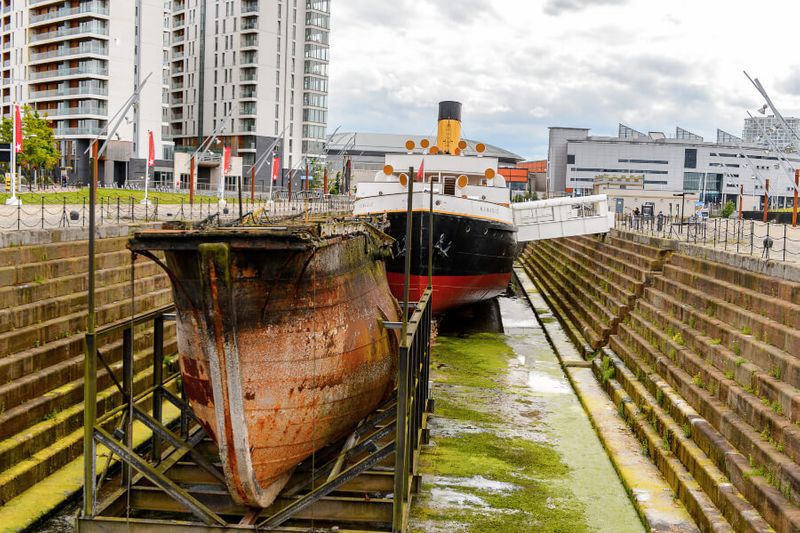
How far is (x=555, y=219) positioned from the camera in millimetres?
30297

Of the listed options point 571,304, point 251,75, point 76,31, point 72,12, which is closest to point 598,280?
point 571,304

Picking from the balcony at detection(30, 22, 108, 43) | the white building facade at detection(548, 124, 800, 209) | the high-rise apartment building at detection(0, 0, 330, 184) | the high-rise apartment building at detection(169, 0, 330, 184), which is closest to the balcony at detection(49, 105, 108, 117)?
the high-rise apartment building at detection(0, 0, 330, 184)

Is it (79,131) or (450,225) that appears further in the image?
(79,131)

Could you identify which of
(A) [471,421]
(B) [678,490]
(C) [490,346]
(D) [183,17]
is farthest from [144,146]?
(B) [678,490]

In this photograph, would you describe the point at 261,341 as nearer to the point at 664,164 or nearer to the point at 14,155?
the point at 14,155

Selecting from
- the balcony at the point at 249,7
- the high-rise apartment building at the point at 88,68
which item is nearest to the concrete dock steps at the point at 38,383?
the high-rise apartment building at the point at 88,68

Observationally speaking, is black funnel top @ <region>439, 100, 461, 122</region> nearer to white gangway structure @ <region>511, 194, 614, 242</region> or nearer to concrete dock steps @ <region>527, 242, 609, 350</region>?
white gangway structure @ <region>511, 194, 614, 242</region>

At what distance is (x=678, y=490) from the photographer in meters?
A: 11.2

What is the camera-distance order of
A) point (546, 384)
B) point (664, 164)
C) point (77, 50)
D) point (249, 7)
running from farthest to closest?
point (664, 164) → point (249, 7) → point (77, 50) → point (546, 384)

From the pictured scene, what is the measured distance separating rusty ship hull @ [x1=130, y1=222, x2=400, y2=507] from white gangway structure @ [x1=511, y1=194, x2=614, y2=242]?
20.1 m

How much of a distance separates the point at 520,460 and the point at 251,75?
7629cm

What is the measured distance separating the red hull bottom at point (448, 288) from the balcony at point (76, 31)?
174ft

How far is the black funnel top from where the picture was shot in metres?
33.2

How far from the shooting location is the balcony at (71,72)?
68.3 m
